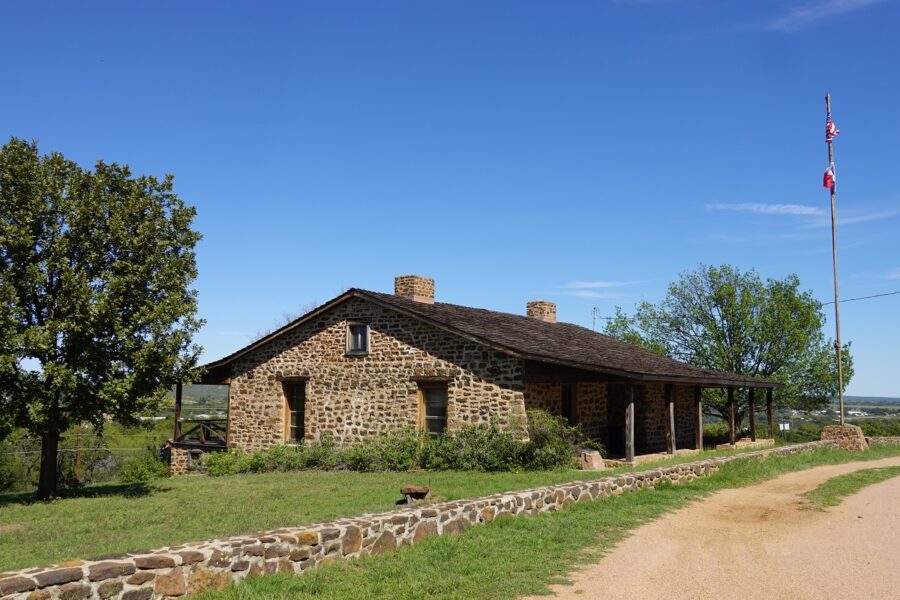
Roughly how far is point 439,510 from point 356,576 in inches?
80.8

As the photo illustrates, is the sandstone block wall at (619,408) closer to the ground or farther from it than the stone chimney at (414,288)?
closer to the ground

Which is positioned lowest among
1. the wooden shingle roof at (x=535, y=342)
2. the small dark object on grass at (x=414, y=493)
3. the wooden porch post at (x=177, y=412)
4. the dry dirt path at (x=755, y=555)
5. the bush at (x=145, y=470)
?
the bush at (x=145, y=470)

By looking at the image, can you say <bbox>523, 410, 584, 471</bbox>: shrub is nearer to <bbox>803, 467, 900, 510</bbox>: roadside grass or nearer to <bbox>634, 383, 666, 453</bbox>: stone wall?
<bbox>803, 467, 900, 510</bbox>: roadside grass

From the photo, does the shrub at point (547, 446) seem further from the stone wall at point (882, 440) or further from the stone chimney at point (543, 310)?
the stone wall at point (882, 440)

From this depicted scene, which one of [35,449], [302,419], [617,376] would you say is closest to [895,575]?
[617,376]

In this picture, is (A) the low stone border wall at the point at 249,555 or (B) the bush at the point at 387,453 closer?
(A) the low stone border wall at the point at 249,555

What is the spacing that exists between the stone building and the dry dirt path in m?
5.70

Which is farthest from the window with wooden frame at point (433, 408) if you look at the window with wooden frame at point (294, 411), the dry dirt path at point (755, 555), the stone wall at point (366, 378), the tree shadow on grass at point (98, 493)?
the dry dirt path at point (755, 555)

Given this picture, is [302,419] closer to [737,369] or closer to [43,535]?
[43,535]

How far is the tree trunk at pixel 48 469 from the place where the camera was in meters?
15.1

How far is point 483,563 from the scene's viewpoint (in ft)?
25.9

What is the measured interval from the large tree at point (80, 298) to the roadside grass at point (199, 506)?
1.83 meters

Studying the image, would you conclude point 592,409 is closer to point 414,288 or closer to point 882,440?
point 414,288

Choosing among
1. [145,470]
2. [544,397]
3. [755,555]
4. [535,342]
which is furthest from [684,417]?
[755,555]
